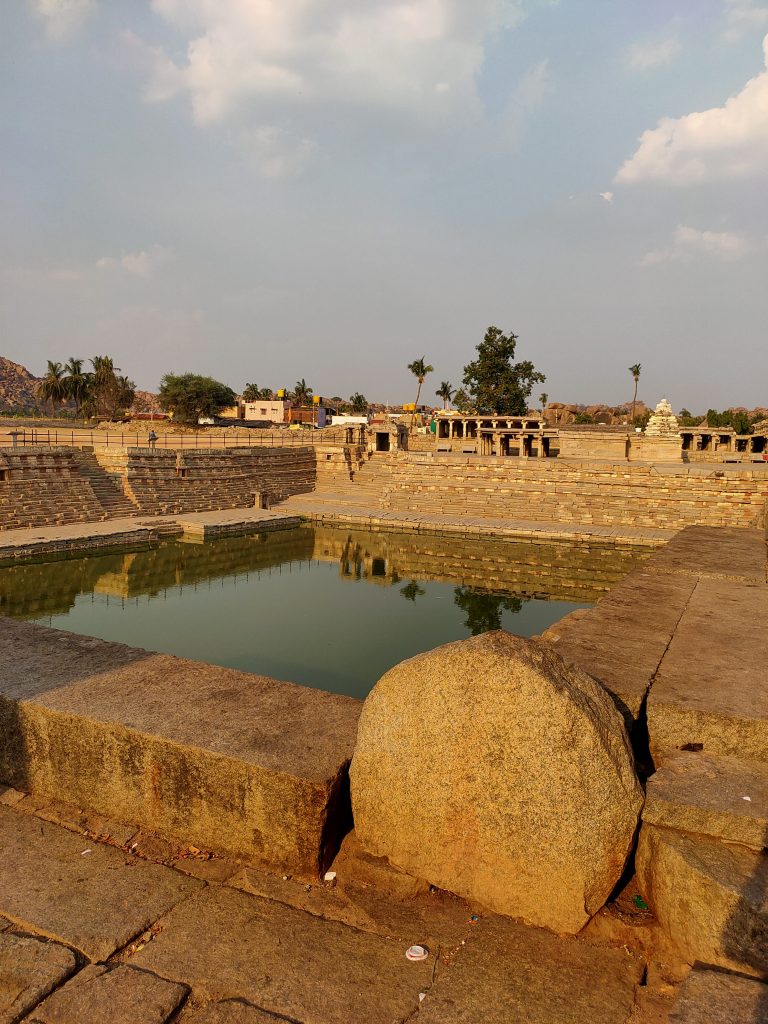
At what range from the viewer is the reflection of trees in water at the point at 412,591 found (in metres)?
15.2

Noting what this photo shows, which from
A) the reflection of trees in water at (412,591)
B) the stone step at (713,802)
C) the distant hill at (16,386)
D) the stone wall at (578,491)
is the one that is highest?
the distant hill at (16,386)

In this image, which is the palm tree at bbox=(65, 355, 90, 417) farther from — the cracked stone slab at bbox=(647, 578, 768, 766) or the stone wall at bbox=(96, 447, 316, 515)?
the cracked stone slab at bbox=(647, 578, 768, 766)

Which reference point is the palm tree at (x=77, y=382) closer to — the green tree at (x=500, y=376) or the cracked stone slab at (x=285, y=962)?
the green tree at (x=500, y=376)

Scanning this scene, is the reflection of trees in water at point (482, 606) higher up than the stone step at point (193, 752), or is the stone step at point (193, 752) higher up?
the stone step at point (193, 752)

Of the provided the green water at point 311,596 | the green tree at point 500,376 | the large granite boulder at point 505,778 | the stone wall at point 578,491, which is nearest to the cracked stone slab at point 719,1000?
the large granite boulder at point 505,778

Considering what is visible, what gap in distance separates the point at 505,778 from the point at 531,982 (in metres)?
0.65

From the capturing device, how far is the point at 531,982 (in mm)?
2166

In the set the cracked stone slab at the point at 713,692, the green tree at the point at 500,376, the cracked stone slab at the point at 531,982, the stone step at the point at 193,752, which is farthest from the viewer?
the green tree at the point at 500,376

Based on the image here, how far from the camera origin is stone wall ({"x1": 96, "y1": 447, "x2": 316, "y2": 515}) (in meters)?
25.2

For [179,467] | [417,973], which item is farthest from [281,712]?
[179,467]

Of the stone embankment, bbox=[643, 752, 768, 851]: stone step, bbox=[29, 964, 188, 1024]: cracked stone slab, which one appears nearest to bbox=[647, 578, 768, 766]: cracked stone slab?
the stone embankment

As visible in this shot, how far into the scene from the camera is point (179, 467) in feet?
88.0

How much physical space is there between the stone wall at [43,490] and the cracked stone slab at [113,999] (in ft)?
68.6

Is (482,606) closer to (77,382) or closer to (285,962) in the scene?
(285,962)
